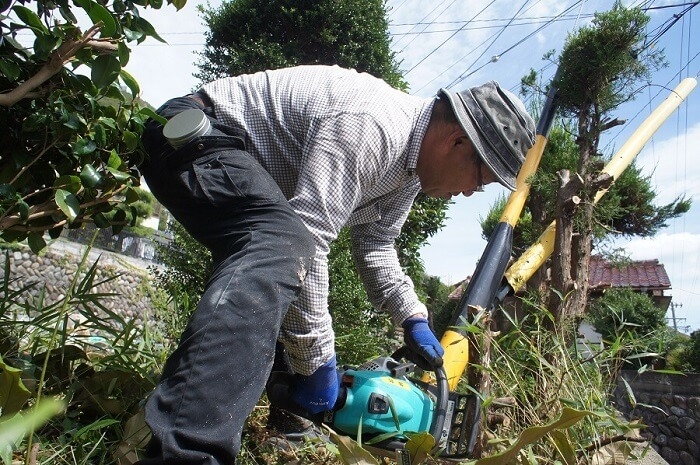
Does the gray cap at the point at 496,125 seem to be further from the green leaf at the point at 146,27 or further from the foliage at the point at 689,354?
the foliage at the point at 689,354

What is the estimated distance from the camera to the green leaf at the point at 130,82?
1633 mm

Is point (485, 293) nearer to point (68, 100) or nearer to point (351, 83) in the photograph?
point (351, 83)

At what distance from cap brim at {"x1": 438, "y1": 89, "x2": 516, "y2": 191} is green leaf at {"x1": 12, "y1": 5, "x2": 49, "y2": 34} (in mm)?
1196

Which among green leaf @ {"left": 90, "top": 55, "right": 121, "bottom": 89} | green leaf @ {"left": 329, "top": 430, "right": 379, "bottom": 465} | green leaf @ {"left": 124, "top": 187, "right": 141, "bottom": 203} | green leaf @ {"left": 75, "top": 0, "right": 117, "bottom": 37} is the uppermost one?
green leaf @ {"left": 75, "top": 0, "right": 117, "bottom": 37}

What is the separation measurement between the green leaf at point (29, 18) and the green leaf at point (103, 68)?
15 cm

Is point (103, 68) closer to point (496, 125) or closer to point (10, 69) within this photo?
point (10, 69)

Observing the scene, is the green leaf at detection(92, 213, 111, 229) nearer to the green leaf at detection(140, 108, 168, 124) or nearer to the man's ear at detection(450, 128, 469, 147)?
the green leaf at detection(140, 108, 168, 124)

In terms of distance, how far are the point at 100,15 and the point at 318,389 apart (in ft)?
3.73

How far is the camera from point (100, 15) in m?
1.33

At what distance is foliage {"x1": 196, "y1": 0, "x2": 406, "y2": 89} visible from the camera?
5.69m

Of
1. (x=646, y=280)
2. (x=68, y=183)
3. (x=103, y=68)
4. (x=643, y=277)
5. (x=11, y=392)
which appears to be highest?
(x=643, y=277)

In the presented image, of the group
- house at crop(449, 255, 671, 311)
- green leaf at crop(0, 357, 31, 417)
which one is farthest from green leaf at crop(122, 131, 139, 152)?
house at crop(449, 255, 671, 311)

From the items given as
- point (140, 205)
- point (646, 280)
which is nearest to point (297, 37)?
point (646, 280)

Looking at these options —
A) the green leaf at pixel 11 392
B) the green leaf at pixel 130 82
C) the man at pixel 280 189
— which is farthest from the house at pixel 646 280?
the green leaf at pixel 11 392
